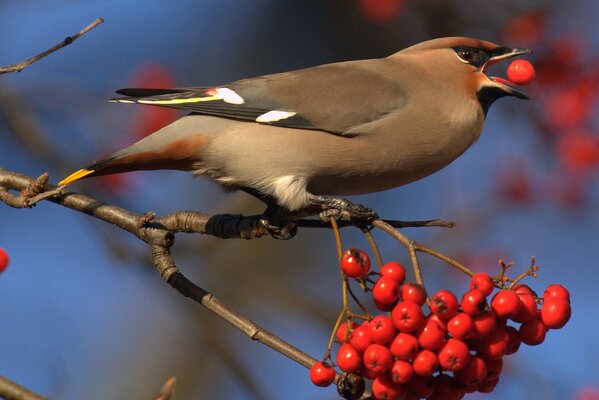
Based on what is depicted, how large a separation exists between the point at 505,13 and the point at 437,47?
1118 mm

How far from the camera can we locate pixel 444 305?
2.29m

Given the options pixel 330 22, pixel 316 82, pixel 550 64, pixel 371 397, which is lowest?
pixel 371 397

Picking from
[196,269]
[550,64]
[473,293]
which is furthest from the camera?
[196,269]

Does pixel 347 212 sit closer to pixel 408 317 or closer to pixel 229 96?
pixel 408 317

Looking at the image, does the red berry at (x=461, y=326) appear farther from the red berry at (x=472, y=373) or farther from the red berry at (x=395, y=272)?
the red berry at (x=395, y=272)

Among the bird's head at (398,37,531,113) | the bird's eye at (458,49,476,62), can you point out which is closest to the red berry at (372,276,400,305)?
the bird's head at (398,37,531,113)

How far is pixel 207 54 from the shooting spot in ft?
21.0

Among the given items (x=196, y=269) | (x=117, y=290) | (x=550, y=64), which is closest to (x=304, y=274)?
(x=196, y=269)

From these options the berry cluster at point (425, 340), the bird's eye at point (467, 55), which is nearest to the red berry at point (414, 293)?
the berry cluster at point (425, 340)

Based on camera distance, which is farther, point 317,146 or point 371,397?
point 317,146

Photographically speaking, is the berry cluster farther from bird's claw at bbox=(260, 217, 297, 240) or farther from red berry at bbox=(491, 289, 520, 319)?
bird's claw at bbox=(260, 217, 297, 240)

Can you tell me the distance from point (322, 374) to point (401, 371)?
7.7 inches

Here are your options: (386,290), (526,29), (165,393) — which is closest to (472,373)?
(386,290)

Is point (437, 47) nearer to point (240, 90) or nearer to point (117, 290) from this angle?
point (240, 90)
